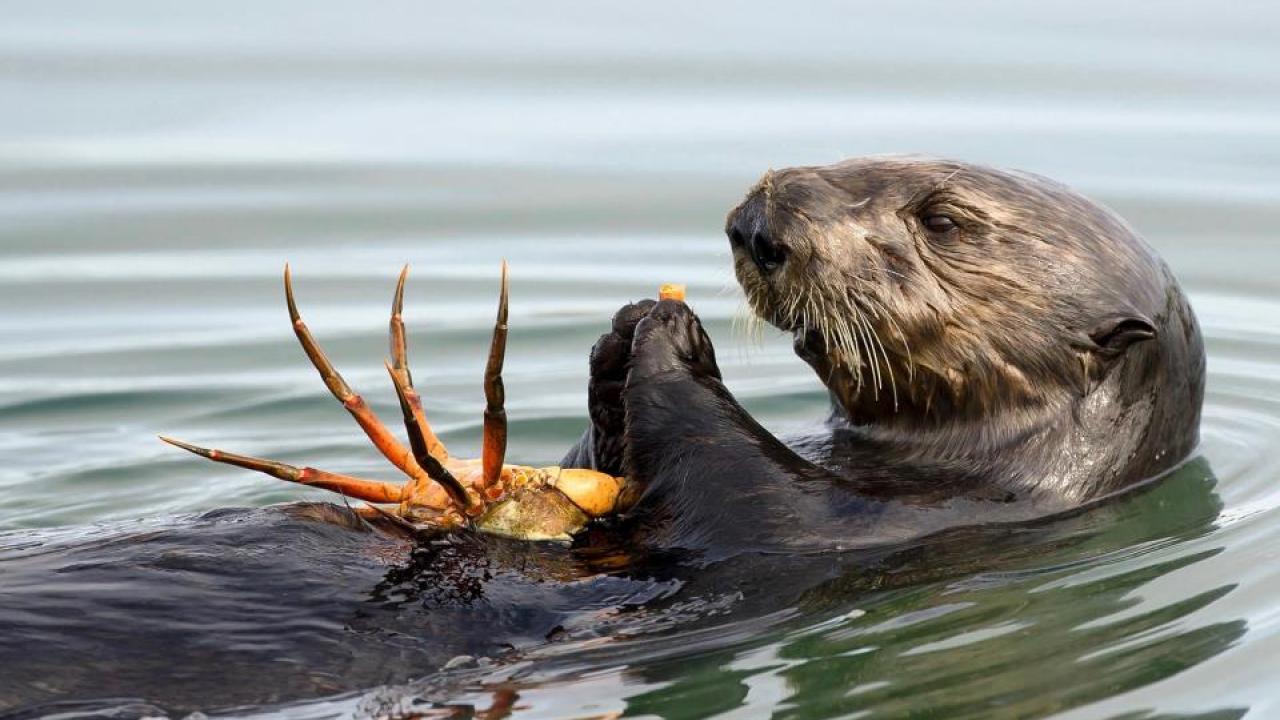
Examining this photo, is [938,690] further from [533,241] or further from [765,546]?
[533,241]

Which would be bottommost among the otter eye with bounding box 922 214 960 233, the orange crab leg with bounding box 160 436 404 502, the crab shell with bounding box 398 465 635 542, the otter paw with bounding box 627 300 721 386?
the crab shell with bounding box 398 465 635 542

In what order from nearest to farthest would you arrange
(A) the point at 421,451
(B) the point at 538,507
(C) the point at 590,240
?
(A) the point at 421,451
(B) the point at 538,507
(C) the point at 590,240

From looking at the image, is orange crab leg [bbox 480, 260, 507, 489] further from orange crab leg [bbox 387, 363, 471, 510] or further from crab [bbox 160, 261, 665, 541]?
orange crab leg [bbox 387, 363, 471, 510]

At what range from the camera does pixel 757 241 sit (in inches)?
223

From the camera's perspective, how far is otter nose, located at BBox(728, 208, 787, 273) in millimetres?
5641

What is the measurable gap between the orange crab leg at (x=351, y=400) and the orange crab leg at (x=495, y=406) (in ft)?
0.75

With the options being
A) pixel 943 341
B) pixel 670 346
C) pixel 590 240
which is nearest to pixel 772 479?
pixel 670 346

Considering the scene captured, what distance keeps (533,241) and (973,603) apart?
212 inches

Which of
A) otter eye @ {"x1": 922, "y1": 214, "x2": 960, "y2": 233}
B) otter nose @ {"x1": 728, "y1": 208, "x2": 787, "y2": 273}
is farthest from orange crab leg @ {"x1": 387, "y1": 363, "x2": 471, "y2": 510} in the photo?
otter eye @ {"x1": 922, "y1": 214, "x2": 960, "y2": 233}

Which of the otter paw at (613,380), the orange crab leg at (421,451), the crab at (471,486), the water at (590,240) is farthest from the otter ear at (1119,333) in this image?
the orange crab leg at (421,451)

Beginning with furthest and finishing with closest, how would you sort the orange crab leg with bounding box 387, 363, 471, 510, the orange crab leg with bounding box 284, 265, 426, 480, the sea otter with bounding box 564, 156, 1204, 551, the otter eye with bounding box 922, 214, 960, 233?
the otter eye with bounding box 922, 214, 960, 233, the sea otter with bounding box 564, 156, 1204, 551, the orange crab leg with bounding box 284, 265, 426, 480, the orange crab leg with bounding box 387, 363, 471, 510

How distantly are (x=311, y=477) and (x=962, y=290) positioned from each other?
1.98 m

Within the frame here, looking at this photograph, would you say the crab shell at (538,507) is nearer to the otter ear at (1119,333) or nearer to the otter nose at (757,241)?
the otter nose at (757,241)

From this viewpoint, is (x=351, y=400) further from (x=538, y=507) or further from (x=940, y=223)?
(x=940, y=223)
